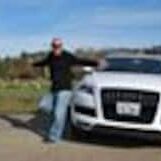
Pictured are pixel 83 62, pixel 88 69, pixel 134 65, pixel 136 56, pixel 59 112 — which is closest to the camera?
pixel 59 112

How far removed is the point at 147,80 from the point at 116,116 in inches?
33.5

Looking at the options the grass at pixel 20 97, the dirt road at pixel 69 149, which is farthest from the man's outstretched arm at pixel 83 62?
the grass at pixel 20 97

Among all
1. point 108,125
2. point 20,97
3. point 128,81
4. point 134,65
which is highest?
point 128,81

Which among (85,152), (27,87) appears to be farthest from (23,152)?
(27,87)

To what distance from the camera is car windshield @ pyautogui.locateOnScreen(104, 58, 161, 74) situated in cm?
1480

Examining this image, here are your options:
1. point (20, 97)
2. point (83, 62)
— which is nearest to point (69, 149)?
point (83, 62)

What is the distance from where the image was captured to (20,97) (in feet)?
76.8

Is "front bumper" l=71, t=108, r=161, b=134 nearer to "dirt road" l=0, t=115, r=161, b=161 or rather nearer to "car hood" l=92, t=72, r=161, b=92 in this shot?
"dirt road" l=0, t=115, r=161, b=161

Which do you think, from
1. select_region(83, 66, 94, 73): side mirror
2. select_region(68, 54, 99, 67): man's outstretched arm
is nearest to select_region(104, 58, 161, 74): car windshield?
select_region(83, 66, 94, 73): side mirror

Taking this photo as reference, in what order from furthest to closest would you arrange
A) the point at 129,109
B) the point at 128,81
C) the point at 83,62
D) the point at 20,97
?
1. the point at 20,97
2. the point at 83,62
3. the point at 128,81
4. the point at 129,109

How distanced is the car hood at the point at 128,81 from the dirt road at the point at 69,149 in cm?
96

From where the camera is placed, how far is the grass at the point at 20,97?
20.9 meters

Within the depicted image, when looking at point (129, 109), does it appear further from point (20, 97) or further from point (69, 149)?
point (20, 97)

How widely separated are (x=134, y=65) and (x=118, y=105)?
2102 millimetres
